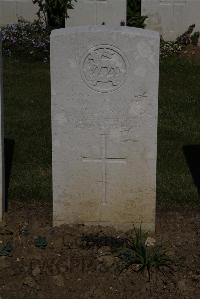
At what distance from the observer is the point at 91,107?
564 centimetres

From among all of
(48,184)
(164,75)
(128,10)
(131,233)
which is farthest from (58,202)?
(128,10)

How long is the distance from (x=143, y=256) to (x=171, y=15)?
812cm

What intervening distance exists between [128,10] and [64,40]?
7.75 meters

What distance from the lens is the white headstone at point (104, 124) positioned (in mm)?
5504

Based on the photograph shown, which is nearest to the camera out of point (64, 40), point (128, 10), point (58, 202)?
point (64, 40)

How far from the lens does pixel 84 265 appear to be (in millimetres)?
5410

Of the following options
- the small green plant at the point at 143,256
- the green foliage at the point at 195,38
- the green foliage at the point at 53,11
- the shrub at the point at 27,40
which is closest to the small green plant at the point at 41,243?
the small green plant at the point at 143,256

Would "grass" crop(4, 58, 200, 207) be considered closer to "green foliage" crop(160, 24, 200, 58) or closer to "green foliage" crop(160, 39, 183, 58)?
"green foliage" crop(160, 39, 183, 58)

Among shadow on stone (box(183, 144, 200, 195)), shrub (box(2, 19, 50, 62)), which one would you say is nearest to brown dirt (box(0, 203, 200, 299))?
shadow on stone (box(183, 144, 200, 195))

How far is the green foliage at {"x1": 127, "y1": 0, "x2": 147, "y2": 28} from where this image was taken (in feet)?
41.5

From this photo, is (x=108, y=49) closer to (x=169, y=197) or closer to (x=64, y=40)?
(x=64, y=40)

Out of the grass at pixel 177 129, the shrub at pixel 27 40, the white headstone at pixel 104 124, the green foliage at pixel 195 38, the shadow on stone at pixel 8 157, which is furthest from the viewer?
the green foliage at pixel 195 38

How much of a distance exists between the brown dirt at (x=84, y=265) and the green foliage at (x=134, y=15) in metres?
7.11

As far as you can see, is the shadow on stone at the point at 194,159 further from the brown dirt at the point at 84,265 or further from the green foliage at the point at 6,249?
the green foliage at the point at 6,249
